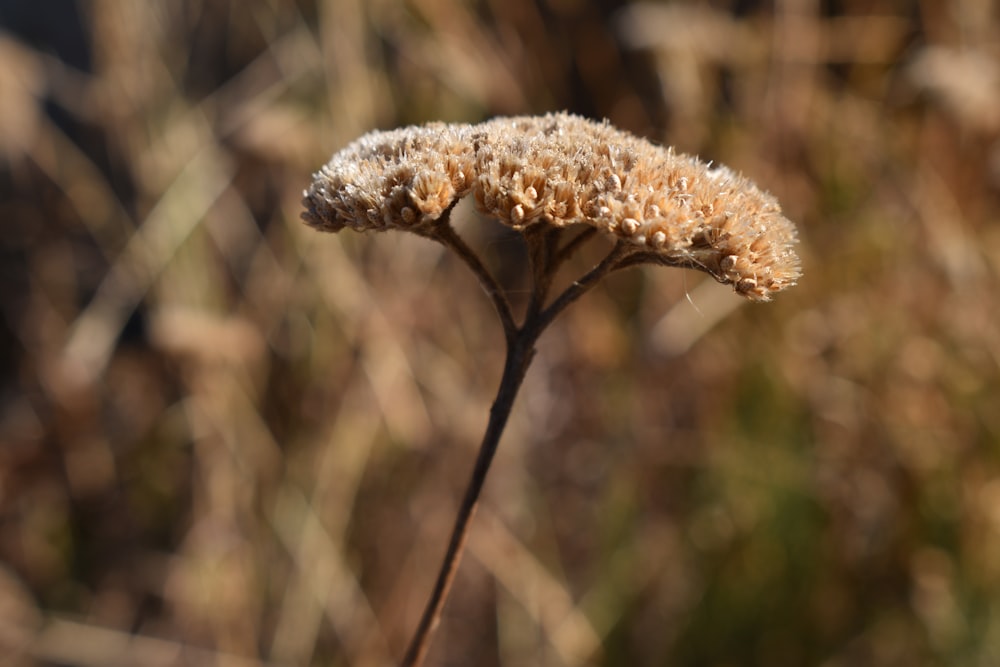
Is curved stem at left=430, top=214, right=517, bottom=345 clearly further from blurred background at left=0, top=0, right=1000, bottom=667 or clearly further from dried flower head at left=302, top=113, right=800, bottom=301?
blurred background at left=0, top=0, right=1000, bottom=667

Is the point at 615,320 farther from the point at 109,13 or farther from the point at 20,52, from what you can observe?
the point at 20,52

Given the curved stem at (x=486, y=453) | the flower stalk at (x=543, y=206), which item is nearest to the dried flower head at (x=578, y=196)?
the flower stalk at (x=543, y=206)

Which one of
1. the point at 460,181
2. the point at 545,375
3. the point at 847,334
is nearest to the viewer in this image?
the point at 460,181

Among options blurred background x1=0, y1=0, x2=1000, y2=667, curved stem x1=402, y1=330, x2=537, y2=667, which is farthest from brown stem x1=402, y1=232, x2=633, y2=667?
blurred background x1=0, y1=0, x2=1000, y2=667

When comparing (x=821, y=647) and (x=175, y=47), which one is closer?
(x=821, y=647)

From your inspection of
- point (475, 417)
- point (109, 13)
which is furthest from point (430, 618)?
point (109, 13)

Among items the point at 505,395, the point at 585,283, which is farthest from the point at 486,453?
the point at 585,283
